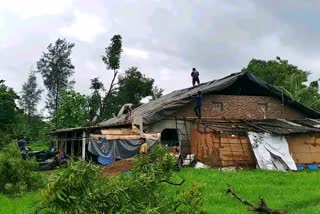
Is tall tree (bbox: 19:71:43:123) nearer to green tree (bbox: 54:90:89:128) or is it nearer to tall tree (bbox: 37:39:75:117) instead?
tall tree (bbox: 37:39:75:117)

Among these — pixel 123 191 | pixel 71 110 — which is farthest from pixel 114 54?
pixel 123 191

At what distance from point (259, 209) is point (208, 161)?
944cm

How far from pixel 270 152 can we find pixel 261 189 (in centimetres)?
697

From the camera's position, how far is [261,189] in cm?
1541

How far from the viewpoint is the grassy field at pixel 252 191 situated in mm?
12383

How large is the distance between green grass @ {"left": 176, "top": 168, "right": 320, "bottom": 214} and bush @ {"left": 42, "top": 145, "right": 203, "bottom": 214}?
4.94 meters

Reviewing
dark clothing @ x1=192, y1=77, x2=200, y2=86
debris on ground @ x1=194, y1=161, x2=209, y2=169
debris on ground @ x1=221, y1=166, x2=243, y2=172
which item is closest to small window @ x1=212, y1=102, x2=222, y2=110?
dark clothing @ x1=192, y1=77, x2=200, y2=86

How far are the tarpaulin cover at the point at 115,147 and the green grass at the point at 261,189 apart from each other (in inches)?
120

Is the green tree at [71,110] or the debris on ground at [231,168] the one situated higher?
the green tree at [71,110]

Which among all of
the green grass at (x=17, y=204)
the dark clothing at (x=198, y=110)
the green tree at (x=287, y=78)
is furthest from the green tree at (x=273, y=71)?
the green grass at (x=17, y=204)

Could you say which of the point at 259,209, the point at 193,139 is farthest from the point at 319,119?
the point at 259,209

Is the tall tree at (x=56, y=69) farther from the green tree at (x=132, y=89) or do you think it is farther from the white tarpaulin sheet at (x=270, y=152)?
the white tarpaulin sheet at (x=270, y=152)

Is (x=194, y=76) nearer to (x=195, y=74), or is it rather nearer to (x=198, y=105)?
(x=195, y=74)

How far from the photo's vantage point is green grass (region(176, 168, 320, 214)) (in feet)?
41.9
